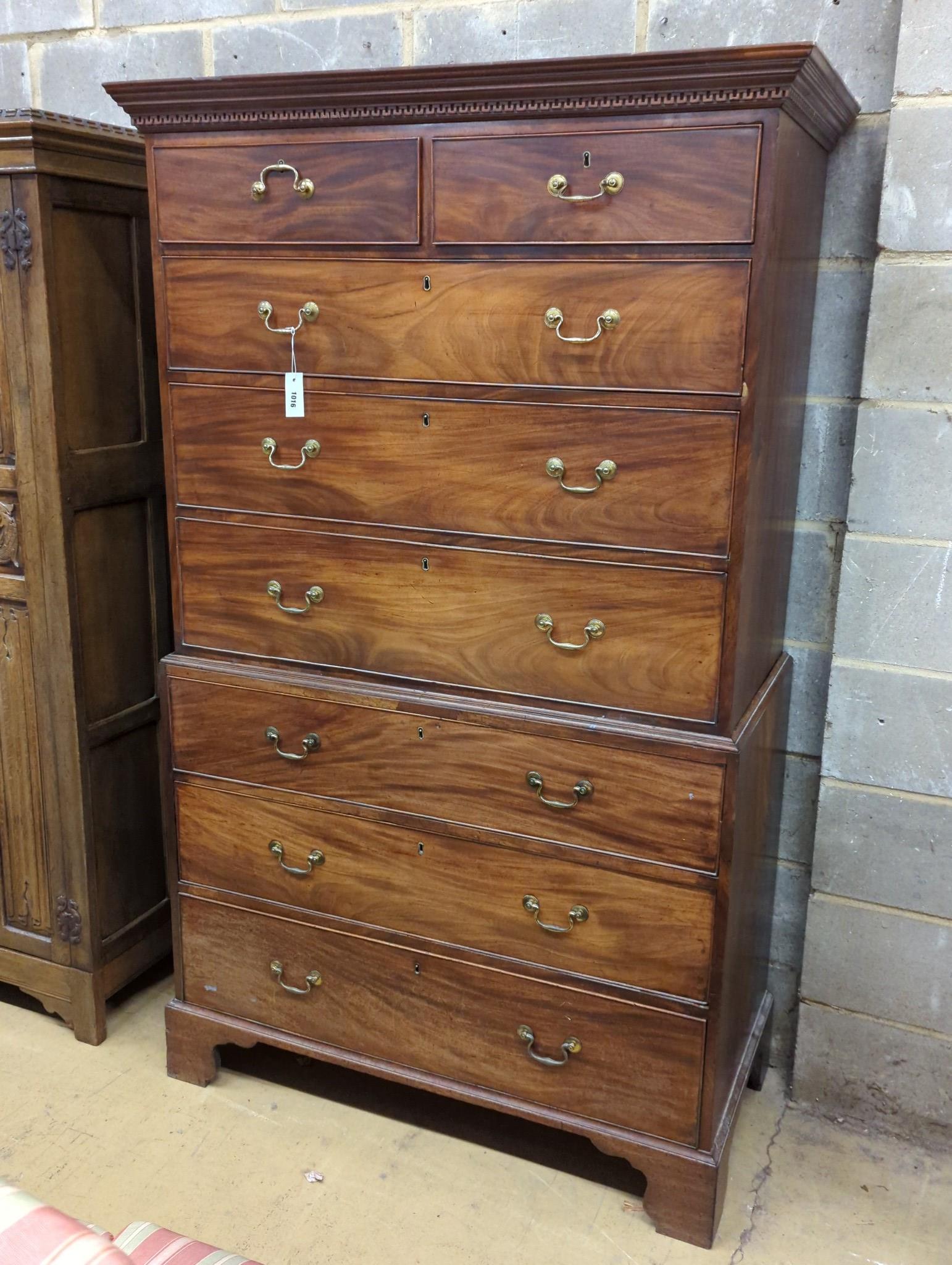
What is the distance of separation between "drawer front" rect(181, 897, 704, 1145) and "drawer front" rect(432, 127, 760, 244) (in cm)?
113

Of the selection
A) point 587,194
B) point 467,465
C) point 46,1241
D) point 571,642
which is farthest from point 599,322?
point 46,1241

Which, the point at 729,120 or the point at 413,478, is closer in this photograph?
the point at 729,120

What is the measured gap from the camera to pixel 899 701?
6.34ft

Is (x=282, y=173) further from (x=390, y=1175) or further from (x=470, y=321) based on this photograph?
(x=390, y=1175)

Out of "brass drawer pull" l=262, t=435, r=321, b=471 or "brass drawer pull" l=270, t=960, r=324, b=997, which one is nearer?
"brass drawer pull" l=262, t=435, r=321, b=471

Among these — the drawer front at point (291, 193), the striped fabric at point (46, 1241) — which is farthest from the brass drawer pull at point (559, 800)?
the striped fabric at point (46, 1241)

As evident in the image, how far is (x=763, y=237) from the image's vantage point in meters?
1.49

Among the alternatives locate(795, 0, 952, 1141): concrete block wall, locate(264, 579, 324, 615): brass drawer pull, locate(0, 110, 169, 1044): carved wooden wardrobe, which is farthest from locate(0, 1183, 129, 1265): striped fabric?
locate(795, 0, 952, 1141): concrete block wall

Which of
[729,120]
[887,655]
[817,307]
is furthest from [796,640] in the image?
[729,120]

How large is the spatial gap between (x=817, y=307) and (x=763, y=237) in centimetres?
54

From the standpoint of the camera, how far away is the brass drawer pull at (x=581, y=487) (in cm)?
162

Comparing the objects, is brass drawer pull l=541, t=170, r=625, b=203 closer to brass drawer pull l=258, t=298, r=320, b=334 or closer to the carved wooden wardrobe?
brass drawer pull l=258, t=298, r=320, b=334

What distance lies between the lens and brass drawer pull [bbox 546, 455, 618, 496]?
1620 millimetres

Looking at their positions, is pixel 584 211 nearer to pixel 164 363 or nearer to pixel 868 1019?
pixel 164 363
